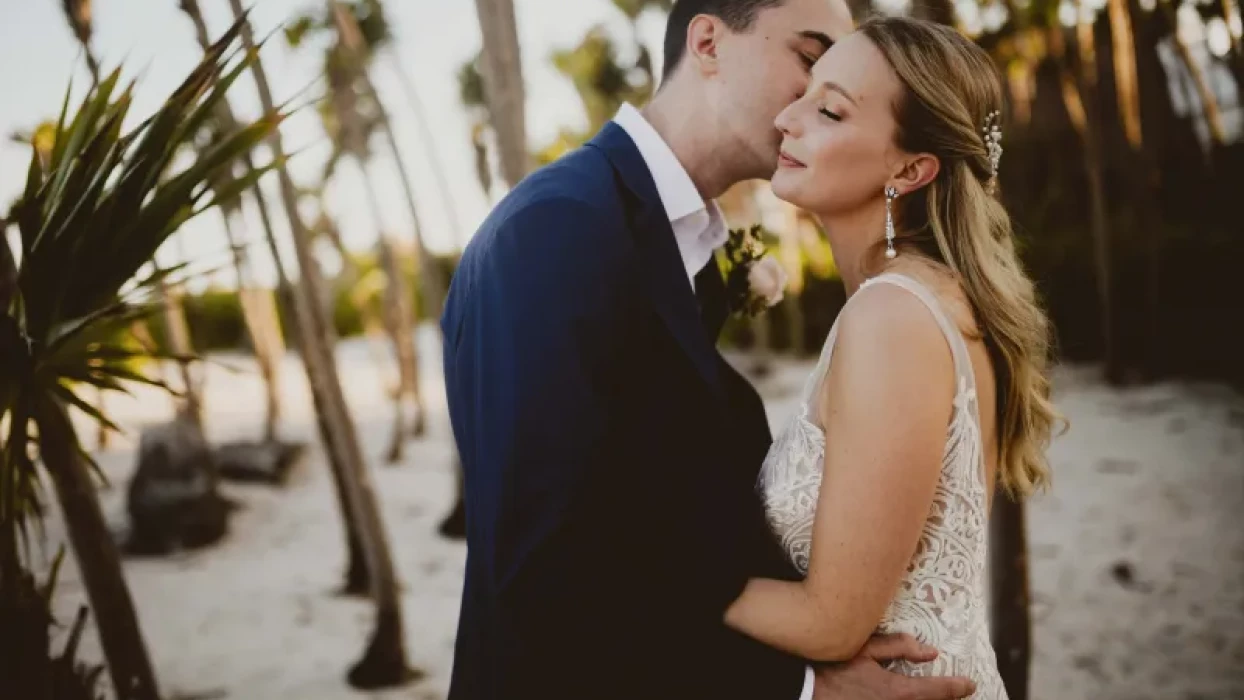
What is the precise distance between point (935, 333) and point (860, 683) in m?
0.62

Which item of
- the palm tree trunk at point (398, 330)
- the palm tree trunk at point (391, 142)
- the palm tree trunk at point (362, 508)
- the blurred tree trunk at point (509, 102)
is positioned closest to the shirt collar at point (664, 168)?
the blurred tree trunk at point (509, 102)

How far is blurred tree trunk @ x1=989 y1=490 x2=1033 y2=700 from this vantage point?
334 centimetres

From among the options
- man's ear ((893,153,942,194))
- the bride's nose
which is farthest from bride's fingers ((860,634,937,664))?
the bride's nose

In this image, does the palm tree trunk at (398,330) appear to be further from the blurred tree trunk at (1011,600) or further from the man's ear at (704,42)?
the man's ear at (704,42)

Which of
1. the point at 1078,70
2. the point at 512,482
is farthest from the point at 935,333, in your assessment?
the point at 1078,70

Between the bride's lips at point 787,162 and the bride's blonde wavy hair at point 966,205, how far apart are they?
0.64 feet

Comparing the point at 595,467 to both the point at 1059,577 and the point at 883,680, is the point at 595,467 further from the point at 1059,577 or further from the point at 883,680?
the point at 1059,577

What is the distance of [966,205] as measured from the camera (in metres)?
1.72

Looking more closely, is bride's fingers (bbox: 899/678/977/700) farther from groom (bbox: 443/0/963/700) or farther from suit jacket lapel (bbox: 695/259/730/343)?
suit jacket lapel (bbox: 695/259/730/343)

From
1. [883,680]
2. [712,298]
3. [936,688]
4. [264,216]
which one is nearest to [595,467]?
[883,680]

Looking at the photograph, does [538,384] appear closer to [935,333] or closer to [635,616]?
[635,616]

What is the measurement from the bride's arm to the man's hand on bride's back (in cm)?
6

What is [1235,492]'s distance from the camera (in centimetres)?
591

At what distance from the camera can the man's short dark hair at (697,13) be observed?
1881mm
